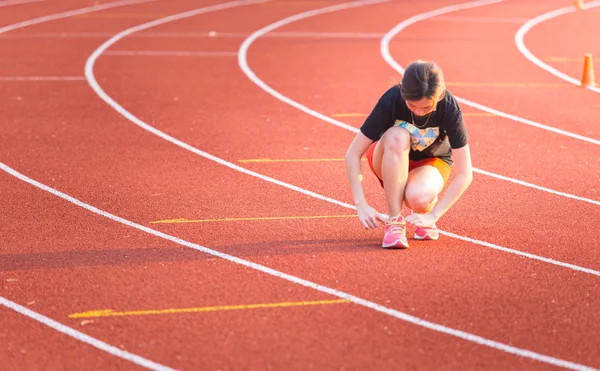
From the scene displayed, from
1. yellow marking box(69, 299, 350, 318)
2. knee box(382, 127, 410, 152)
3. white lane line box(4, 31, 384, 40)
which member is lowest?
white lane line box(4, 31, 384, 40)

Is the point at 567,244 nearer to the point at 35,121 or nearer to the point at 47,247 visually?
the point at 47,247

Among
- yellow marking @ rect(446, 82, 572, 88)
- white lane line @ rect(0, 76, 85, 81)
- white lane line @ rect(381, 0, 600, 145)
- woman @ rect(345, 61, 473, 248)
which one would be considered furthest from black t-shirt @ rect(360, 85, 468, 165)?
white lane line @ rect(0, 76, 85, 81)

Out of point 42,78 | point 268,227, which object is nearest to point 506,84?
point 42,78

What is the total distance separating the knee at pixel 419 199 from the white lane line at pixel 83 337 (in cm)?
211

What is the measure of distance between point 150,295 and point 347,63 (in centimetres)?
780

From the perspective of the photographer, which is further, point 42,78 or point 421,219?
point 42,78

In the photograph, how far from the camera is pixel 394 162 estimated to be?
5.98m

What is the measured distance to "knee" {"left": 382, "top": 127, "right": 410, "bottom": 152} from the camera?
5.93 meters

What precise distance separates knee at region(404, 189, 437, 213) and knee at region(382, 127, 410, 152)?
11.6 inches

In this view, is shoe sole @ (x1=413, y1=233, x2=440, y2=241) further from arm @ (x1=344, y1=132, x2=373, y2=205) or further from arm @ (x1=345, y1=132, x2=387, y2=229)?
arm @ (x1=344, y1=132, x2=373, y2=205)

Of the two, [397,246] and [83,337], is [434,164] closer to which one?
[397,246]

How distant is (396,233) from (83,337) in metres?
2.10

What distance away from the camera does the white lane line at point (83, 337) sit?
464 cm

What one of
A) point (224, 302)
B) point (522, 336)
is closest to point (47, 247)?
point (224, 302)
